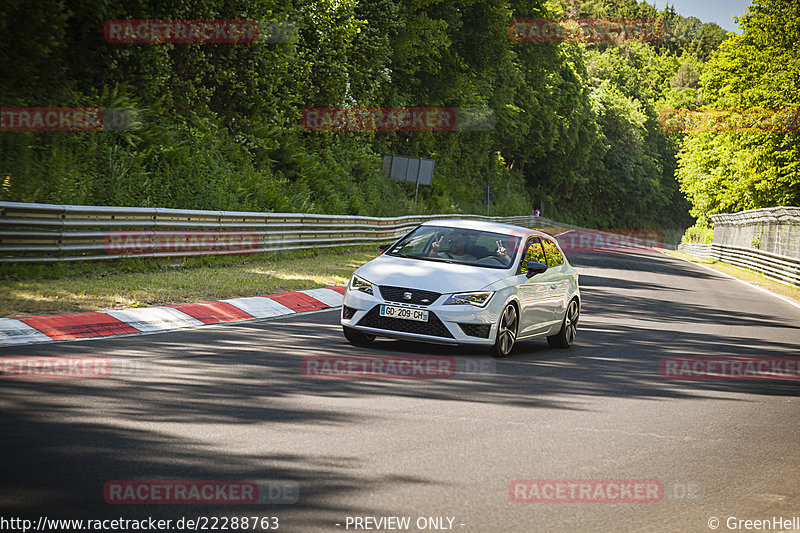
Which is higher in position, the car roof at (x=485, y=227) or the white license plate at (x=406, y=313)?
the car roof at (x=485, y=227)

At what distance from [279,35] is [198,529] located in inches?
1132

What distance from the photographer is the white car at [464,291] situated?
1052 cm

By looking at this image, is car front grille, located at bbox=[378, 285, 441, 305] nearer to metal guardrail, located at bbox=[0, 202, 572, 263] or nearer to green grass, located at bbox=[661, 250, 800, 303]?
metal guardrail, located at bbox=[0, 202, 572, 263]

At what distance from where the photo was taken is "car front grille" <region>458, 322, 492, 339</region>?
10.5m

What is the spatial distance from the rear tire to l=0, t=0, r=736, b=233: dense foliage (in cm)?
760

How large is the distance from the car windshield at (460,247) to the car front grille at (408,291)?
1.14 m

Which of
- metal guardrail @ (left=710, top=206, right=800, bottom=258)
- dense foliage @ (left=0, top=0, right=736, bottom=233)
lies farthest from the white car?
metal guardrail @ (left=710, top=206, right=800, bottom=258)

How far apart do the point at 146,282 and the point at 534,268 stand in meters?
6.37

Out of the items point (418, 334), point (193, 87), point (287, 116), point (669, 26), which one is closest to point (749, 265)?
point (287, 116)

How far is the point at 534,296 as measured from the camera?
11828mm

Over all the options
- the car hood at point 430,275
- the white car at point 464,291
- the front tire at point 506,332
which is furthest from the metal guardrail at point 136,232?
the front tire at point 506,332

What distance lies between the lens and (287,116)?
1345 inches

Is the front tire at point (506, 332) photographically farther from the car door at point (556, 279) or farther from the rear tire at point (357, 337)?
the rear tire at point (357, 337)

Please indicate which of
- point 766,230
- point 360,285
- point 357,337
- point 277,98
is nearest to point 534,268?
point 360,285
